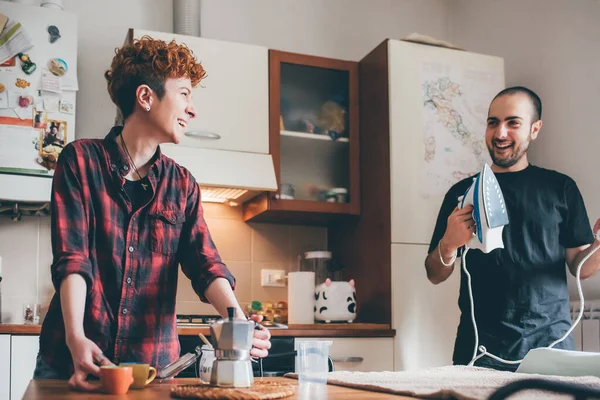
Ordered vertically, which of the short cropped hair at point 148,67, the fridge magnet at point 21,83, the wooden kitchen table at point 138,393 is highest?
the fridge magnet at point 21,83

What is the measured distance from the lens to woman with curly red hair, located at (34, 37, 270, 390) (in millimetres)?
1487

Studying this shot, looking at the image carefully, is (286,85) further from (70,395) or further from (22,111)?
(70,395)


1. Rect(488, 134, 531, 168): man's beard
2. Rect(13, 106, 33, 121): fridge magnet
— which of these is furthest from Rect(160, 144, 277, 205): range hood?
Rect(488, 134, 531, 168): man's beard

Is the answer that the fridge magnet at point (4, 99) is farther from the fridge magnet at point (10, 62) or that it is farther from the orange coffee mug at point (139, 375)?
the orange coffee mug at point (139, 375)

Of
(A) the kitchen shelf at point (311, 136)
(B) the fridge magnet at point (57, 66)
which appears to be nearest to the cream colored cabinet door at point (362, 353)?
(A) the kitchen shelf at point (311, 136)

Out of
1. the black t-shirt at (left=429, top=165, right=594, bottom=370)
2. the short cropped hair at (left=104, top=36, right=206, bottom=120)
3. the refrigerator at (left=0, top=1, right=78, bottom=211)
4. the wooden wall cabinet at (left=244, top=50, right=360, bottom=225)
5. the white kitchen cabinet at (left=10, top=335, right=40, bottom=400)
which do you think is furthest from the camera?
the wooden wall cabinet at (left=244, top=50, right=360, bottom=225)

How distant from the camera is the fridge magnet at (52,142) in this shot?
2854 mm

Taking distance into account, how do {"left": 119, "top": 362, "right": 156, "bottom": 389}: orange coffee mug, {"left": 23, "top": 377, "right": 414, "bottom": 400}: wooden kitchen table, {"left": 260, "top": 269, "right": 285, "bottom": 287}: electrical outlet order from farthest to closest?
{"left": 260, "top": 269, "right": 285, "bottom": 287}: electrical outlet → {"left": 119, "top": 362, "right": 156, "bottom": 389}: orange coffee mug → {"left": 23, "top": 377, "right": 414, "bottom": 400}: wooden kitchen table

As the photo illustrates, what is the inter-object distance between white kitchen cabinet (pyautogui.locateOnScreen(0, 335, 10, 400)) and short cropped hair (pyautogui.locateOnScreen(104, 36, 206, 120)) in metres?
1.19

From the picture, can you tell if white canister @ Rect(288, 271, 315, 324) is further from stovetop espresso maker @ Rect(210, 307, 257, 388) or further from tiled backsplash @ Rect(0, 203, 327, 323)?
stovetop espresso maker @ Rect(210, 307, 257, 388)

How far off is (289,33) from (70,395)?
108 inches

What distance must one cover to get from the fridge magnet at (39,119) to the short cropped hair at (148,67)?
1278 millimetres

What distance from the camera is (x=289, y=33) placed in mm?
3607

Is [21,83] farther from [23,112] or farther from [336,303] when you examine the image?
[336,303]
